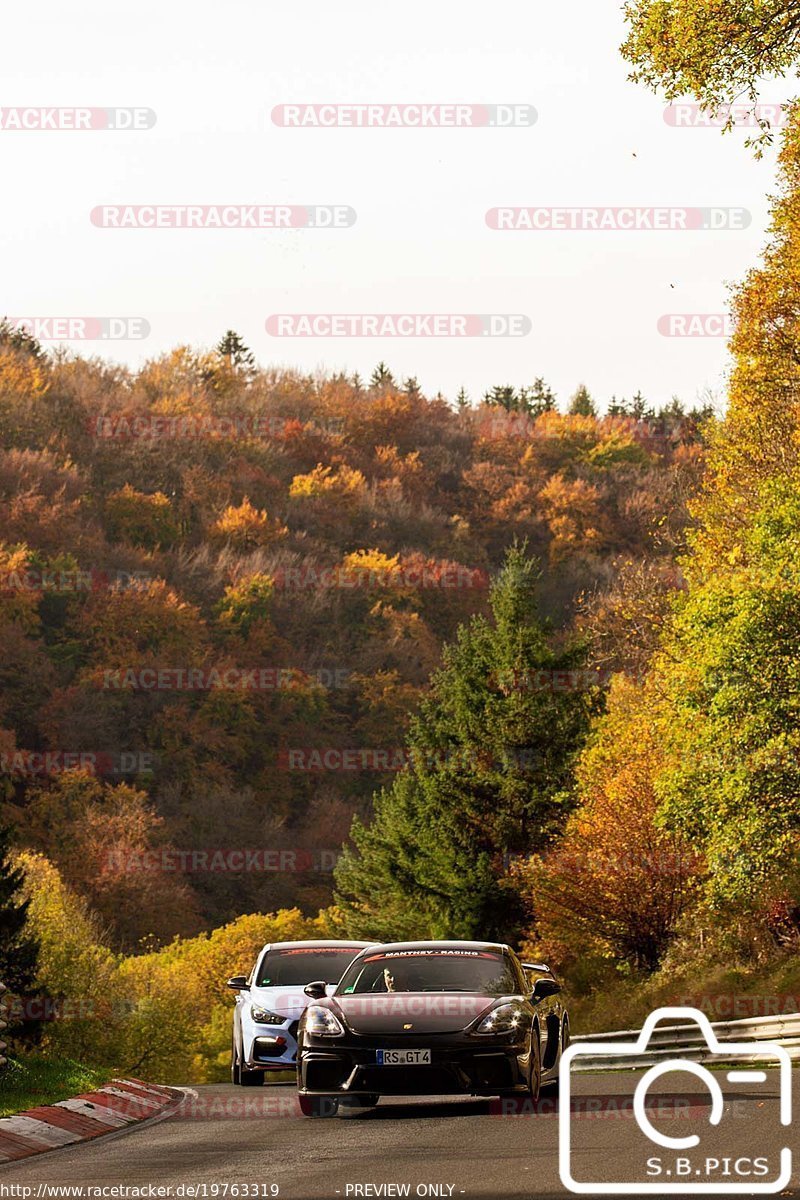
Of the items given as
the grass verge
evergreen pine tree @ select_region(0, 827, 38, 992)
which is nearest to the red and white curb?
the grass verge

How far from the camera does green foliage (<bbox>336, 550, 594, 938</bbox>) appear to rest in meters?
54.0

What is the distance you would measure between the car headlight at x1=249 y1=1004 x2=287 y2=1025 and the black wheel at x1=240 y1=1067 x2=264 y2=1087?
1132 millimetres

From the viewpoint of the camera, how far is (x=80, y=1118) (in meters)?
15.2

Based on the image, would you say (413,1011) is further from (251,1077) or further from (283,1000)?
→ (251,1077)

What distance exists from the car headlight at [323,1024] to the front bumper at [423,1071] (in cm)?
10

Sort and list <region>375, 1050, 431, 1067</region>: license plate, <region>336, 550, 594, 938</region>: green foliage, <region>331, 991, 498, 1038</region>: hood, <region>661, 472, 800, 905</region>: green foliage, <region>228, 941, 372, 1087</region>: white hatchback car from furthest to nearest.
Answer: <region>336, 550, 594, 938</region>: green foliage → <region>661, 472, 800, 905</region>: green foliage → <region>228, 941, 372, 1087</region>: white hatchback car → <region>331, 991, 498, 1038</region>: hood → <region>375, 1050, 431, 1067</region>: license plate

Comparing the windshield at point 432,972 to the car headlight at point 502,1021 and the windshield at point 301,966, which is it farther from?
the windshield at point 301,966

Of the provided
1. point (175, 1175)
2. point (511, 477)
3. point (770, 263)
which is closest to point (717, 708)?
point (770, 263)

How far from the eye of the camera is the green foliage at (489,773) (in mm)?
54031

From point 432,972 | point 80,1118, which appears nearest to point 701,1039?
point 432,972

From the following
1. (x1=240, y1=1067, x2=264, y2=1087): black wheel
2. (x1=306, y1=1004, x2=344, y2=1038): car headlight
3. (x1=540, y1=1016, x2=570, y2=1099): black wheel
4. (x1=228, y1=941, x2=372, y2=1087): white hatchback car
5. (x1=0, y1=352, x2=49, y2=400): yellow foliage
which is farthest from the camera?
(x1=0, y1=352, x2=49, y2=400): yellow foliage

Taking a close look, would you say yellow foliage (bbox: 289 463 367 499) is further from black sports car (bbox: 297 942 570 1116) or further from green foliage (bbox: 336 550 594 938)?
black sports car (bbox: 297 942 570 1116)

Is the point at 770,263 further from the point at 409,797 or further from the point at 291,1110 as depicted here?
the point at 291,1110

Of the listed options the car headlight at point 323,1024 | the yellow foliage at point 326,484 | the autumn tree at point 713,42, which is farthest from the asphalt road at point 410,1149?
the yellow foliage at point 326,484
